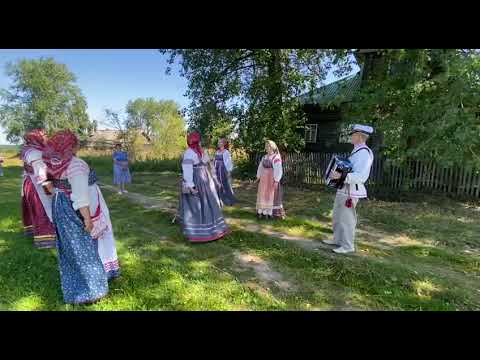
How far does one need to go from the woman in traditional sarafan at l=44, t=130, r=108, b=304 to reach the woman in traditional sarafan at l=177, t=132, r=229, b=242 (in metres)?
1.81

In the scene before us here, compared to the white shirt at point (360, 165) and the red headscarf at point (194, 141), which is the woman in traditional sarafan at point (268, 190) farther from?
the white shirt at point (360, 165)

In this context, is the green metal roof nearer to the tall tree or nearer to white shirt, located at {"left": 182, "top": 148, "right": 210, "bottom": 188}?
the tall tree

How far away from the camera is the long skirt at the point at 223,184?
770 cm

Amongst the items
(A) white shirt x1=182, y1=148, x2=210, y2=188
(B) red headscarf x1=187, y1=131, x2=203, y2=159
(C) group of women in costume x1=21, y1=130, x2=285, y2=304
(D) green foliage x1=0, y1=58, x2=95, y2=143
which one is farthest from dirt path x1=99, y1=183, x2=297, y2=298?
(D) green foliage x1=0, y1=58, x2=95, y2=143

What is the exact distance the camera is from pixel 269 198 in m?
6.19

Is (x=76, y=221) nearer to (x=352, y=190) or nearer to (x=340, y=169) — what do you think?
(x=340, y=169)

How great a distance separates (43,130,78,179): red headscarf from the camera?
108 inches

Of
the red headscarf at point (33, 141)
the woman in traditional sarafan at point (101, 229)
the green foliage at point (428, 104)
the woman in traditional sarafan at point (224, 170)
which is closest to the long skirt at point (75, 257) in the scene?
the woman in traditional sarafan at point (101, 229)

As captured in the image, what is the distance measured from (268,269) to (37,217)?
3.48 m

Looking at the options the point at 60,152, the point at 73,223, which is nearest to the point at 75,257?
the point at 73,223
